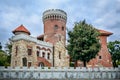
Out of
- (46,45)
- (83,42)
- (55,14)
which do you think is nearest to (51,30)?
(55,14)

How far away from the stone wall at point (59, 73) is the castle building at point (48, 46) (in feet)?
21.0

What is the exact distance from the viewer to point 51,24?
49.8 metres

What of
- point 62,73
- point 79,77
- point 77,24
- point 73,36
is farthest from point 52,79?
point 77,24

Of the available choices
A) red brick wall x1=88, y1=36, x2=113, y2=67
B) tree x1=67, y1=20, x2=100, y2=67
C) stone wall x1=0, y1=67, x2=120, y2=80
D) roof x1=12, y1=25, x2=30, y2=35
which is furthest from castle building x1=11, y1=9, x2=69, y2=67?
tree x1=67, y1=20, x2=100, y2=67

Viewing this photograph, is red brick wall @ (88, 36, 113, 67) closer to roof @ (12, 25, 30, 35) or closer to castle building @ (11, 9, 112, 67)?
castle building @ (11, 9, 112, 67)

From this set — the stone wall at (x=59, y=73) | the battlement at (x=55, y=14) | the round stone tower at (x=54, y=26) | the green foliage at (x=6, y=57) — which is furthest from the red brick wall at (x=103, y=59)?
the green foliage at (x=6, y=57)

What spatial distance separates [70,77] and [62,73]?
1.49 m

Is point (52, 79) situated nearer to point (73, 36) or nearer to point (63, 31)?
point (73, 36)

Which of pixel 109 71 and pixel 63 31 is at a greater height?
pixel 63 31

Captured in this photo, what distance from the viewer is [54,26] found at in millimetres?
49531

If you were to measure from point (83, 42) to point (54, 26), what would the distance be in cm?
1303

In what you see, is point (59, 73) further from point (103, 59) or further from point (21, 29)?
point (103, 59)

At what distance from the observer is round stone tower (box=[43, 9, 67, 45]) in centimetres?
4938

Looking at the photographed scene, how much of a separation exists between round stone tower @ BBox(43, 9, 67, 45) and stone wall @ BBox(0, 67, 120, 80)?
14.2 metres
